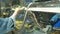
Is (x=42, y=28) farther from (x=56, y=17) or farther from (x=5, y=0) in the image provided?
(x=5, y=0)

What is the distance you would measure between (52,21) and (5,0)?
0.93 m

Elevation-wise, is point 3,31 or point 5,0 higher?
point 5,0

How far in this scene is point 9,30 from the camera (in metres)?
1.03

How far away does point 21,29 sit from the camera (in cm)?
121

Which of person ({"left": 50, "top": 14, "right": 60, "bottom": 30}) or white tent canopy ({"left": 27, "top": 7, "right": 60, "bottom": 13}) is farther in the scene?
person ({"left": 50, "top": 14, "right": 60, "bottom": 30})

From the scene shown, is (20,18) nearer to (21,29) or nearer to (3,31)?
(21,29)

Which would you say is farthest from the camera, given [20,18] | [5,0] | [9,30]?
[5,0]

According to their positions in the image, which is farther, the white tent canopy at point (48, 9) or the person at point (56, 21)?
the person at point (56, 21)

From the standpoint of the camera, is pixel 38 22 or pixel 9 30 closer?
pixel 9 30

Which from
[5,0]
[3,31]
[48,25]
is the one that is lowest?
[3,31]

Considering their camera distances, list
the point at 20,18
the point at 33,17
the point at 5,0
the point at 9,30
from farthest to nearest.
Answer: the point at 5,0 < the point at 20,18 < the point at 33,17 < the point at 9,30

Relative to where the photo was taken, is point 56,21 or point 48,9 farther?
point 56,21

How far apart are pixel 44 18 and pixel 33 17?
0.47 ft

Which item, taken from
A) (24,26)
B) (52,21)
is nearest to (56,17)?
(52,21)
